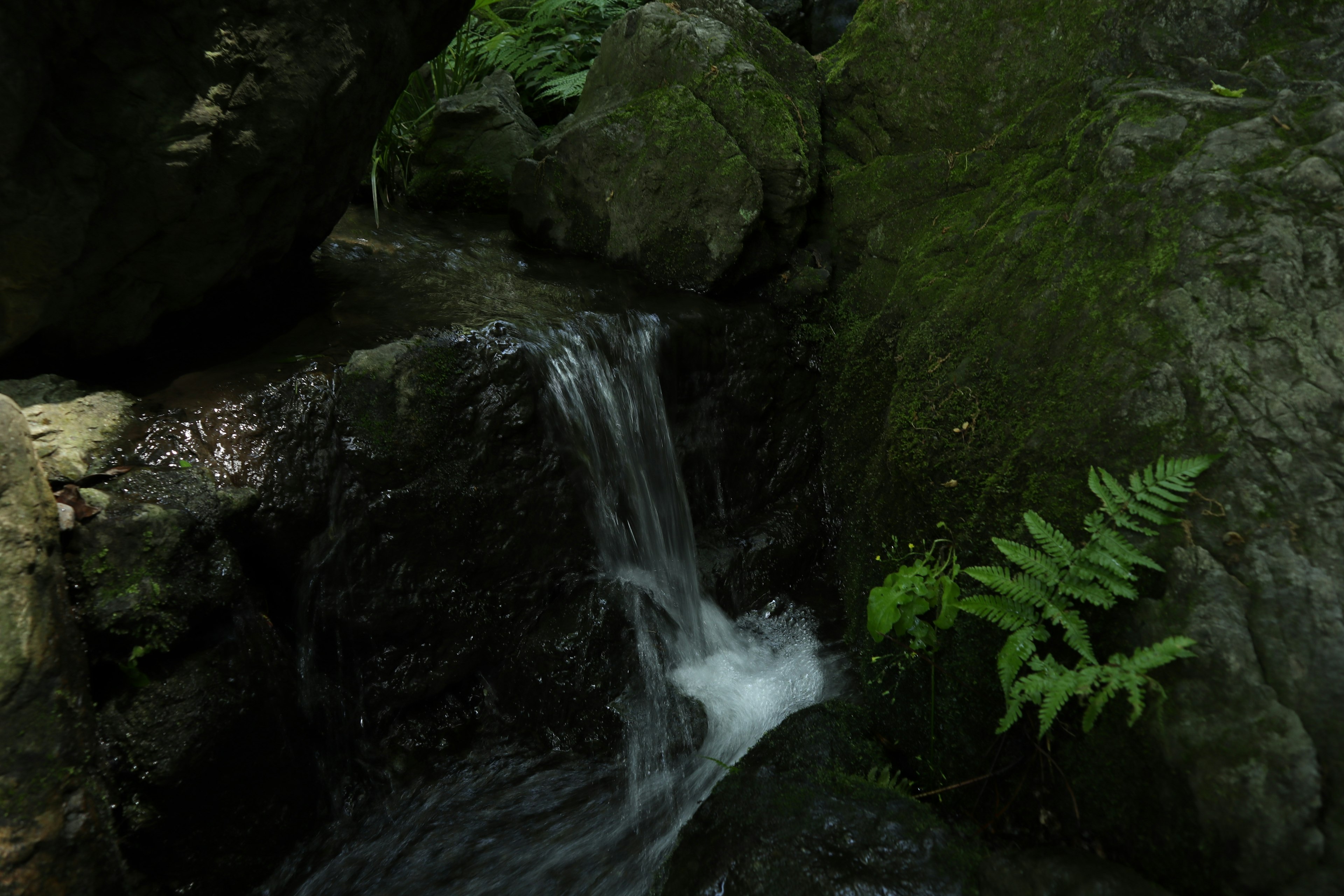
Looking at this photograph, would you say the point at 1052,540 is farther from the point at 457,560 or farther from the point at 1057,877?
the point at 457,560

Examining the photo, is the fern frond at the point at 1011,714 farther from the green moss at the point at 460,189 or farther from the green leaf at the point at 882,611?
the green moss at the point at 460,189

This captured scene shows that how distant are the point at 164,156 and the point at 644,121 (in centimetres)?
303

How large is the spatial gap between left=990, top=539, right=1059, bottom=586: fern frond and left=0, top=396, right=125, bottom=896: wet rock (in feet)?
9.65

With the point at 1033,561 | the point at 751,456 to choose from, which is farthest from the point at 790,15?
the point at 1033,561

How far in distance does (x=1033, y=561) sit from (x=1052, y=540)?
0.09 meters

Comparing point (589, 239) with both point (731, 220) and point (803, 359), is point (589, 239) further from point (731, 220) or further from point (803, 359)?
point (803, 359)

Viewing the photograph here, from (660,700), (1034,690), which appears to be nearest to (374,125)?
(660,700)

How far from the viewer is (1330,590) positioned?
200 centimetres

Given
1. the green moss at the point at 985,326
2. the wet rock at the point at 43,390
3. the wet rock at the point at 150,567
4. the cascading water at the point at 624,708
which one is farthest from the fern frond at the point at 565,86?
the wet rock at the point at 150,567

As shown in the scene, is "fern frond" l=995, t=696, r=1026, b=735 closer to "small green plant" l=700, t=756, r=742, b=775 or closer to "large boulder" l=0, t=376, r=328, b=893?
"small green plant" l=700, t=756, r=742, b=775

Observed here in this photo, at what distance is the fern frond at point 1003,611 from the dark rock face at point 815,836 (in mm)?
701

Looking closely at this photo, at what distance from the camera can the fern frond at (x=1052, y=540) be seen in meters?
2.30

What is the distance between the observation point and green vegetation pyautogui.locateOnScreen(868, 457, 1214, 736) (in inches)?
81.7

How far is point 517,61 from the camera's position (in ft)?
26.2
